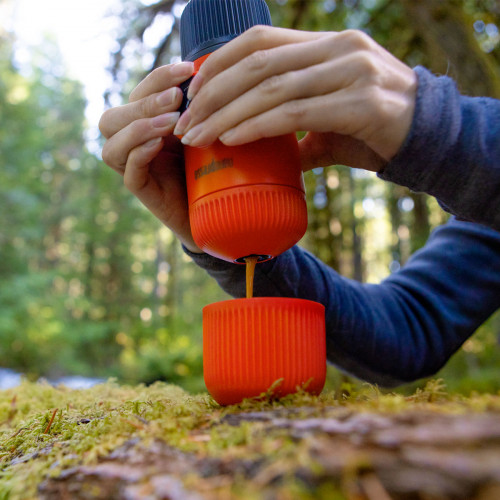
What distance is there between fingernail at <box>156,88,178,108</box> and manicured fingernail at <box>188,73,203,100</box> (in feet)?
0.22

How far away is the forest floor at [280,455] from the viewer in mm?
298

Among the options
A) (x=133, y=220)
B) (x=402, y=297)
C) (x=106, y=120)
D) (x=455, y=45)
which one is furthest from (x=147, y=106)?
(x=133, y=220)

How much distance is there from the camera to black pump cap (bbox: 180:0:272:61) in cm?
71

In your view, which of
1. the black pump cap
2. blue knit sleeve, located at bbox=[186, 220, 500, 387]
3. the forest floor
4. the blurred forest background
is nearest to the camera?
the forest floor

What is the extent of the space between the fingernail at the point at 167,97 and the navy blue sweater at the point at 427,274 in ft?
1.25

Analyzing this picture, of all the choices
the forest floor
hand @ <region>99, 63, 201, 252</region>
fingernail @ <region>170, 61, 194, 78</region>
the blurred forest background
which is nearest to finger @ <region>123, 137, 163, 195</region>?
hand @ <region>99, 63, 201, 252</region>

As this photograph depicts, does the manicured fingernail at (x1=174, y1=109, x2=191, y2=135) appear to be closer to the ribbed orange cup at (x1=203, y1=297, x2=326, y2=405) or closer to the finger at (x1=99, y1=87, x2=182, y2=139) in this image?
the finger at (x1=99, y1=87, x2=182, y2=139)

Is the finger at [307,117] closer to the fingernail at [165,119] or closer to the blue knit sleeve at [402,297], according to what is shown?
the fingernail at [165,119]

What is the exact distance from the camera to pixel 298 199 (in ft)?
2.23

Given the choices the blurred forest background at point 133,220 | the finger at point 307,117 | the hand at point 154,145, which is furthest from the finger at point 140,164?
the blurred forest background at point 133,220

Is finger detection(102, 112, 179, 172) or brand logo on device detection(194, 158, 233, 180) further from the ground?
finger detection(102, 112, 179, 172)

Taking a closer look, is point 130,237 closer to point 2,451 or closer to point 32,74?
point 32,74

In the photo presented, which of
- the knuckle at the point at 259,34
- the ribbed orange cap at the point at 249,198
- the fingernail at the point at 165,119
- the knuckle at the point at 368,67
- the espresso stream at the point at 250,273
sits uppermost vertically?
the knuckle at the point at 259,34

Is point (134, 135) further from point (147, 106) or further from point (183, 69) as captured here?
point (183, 69)
